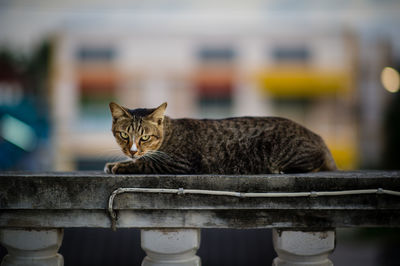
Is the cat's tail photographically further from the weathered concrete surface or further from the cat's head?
the cat's head

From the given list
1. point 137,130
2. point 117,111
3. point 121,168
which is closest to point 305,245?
point 121,168

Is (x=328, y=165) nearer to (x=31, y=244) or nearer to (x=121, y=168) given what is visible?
(x=121, y=168)

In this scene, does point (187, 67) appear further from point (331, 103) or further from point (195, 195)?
point (195, 195)

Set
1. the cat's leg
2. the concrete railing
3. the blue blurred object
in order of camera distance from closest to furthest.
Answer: the concrete railing → the cat's leg → the blue blurred object

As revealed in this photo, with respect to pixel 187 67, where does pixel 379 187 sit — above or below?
below

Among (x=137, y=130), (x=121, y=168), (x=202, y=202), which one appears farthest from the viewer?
(x=137, y=130)

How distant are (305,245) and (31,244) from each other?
1.05 meters

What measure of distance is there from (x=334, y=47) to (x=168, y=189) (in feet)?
68.0

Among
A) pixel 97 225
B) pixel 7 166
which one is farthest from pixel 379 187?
pixel 7 166

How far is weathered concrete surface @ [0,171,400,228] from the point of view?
1.52 metres

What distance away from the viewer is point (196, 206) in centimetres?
152

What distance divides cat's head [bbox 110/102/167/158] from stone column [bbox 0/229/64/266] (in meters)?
0.87

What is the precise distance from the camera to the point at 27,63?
61.8 feet

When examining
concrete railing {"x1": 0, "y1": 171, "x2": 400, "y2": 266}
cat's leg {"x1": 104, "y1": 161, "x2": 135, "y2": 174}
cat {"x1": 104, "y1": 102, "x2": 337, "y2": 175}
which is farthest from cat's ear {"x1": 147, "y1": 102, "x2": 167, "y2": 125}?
concrete railing {"x1": 0, "y1": 171, "x2": 400, "y2": 266}
